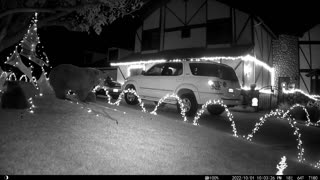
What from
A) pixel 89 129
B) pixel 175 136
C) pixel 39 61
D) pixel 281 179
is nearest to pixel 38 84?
pixel 39 61

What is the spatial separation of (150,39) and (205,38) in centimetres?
542

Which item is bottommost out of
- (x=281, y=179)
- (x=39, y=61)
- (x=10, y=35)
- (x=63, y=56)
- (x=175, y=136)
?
(x=281, y=179)

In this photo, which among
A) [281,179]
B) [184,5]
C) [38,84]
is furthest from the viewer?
[184,5]

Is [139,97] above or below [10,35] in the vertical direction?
below

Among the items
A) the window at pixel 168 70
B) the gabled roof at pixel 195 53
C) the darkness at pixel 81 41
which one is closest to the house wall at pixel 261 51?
the gabled roof at pixel 195 53

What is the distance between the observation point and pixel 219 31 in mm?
18234

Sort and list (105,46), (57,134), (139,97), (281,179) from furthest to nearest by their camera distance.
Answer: (105,46)
(139,97)
(57,134)
(281,179)

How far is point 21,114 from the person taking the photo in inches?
206

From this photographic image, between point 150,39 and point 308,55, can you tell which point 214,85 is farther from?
point 308,55

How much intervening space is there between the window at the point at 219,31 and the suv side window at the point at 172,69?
800cm

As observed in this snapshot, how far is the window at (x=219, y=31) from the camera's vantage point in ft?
58.7

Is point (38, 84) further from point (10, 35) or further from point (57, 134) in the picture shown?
point (57, 134)

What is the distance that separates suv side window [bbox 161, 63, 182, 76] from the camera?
35.4 feet

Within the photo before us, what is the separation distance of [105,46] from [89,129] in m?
26.4
